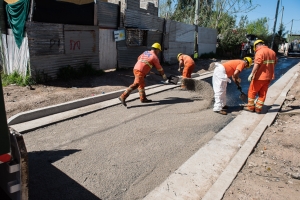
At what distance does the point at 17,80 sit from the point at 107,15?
426 centimetres

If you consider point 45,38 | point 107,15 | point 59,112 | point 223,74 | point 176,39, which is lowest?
point 59,112

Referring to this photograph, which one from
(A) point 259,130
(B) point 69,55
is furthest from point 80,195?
(B) point 69,55

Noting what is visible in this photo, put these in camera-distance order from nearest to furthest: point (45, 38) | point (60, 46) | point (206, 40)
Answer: point (45, 38) < point (60, 46) < point (206, 40)

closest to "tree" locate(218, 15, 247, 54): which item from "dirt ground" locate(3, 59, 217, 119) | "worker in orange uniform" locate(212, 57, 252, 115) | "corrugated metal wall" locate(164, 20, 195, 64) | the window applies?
"corrugated metal wall" locate(164, 20, 195, 64)

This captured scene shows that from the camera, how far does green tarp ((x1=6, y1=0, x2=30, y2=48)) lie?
6.90m

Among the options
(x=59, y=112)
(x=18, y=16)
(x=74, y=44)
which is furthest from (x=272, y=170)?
(x=18, y=16)

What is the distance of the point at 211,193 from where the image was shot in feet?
9.04

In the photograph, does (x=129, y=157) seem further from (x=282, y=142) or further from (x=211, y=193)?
(x=282, y=142)

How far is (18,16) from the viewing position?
7.09 m

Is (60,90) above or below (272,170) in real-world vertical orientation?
above

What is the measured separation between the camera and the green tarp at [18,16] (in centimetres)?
690

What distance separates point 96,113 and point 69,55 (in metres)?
3.46

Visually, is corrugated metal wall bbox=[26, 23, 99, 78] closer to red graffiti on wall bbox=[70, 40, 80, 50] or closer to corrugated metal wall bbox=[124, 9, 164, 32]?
red graffiti on wall bbox=[70, 40, 80, 50]

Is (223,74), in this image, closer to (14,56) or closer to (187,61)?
(187,61)
